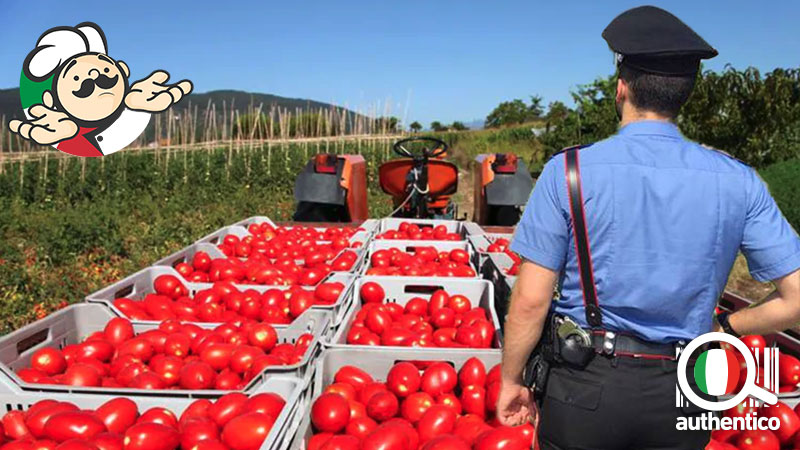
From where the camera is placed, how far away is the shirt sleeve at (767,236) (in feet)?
5.33

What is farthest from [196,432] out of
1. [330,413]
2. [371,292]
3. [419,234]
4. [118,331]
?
[419,234]

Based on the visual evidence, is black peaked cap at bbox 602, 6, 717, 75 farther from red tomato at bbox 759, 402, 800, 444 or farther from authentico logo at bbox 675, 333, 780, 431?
red tomato at bbox 759, 402, 800, 444

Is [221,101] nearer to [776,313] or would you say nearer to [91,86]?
[91,86]

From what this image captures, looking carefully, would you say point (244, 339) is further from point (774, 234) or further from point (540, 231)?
point (774, 234)

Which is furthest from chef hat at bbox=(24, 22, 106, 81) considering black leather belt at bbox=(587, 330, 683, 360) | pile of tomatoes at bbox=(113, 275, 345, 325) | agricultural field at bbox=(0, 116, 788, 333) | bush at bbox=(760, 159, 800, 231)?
bush at bbox=(760, 159, 800, 231)

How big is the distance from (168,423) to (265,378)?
1.35 feet

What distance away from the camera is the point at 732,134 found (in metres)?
15.0

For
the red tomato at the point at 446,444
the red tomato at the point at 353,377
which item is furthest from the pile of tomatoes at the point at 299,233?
the red tomato at the point at 446,444

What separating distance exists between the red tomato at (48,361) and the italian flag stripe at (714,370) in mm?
2906

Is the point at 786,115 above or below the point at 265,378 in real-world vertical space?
above

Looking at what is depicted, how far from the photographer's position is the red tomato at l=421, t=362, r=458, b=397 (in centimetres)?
279

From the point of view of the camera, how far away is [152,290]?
4293mm

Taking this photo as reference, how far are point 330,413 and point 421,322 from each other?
1.37 m

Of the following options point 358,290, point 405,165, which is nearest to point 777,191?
point 405,165
